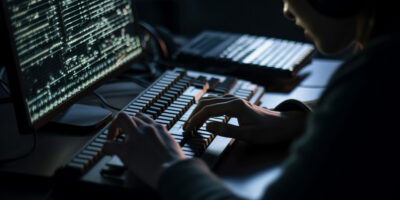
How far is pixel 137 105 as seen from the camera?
1009mm

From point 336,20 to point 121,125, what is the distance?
401 millimetres

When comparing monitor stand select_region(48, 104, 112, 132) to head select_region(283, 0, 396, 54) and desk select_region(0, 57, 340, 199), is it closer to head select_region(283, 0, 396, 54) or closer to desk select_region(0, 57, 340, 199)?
desk select_region(0, 57, 340, 199)

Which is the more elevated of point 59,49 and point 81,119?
point 59,49

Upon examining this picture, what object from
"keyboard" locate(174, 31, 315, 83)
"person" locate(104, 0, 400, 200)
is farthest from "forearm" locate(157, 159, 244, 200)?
"keyboard" locate(174, 31, 315, 83)

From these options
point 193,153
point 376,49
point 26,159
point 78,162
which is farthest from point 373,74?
point 26,159

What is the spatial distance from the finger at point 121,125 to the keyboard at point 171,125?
16 mm

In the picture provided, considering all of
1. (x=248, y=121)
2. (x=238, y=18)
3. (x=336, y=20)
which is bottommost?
(x=238, y=18)

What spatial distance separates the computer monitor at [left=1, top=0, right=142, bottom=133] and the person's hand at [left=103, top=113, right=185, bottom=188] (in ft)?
0.47

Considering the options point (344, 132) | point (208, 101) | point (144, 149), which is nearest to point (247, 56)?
point (208, 101)

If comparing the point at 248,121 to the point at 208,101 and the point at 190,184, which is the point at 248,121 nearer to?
the point at 208,101

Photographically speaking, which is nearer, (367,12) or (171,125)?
(367,12)

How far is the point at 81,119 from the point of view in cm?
101

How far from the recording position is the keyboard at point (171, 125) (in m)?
0.80

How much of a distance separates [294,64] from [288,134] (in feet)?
1.16
